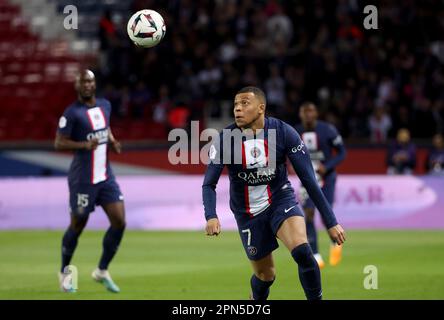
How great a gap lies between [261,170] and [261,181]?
A: 0.38 feet

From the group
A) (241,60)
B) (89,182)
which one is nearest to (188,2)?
(241,60)

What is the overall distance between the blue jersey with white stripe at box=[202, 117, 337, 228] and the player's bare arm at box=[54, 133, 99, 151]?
3117mm

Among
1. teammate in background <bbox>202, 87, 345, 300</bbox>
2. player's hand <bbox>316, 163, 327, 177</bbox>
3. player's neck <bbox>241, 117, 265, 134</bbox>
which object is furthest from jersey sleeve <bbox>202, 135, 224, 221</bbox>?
player's hand <bbox>316, 163, 327, 177</bbox>

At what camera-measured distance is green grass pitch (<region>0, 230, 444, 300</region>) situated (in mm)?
11641

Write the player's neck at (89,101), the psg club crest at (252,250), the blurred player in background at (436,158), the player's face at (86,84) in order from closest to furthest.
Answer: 1. the psg club crest at (252,250)
2. the player's face at (86,84)
3. the player's neck at (89,101)
4. the blurred player in background at (436,158)

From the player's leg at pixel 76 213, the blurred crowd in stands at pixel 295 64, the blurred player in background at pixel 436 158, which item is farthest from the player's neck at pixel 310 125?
the blurred crowd in stands at pixel 295 64

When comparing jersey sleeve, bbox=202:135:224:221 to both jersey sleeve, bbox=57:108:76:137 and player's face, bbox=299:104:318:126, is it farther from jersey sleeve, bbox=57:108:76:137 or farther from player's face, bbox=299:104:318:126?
player's face, bbox=299:104:318:126

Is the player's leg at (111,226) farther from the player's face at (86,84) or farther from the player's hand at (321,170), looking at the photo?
the player's hand at (321,170)

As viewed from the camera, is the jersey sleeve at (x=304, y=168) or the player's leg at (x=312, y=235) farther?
the player's leg at (x=312, y=235)

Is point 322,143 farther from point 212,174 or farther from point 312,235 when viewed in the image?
point 212,174

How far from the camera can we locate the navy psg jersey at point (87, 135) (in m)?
12.2

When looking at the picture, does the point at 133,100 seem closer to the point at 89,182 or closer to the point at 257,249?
the point at 89,182

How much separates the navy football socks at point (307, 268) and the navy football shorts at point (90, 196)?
3838 millimetres
